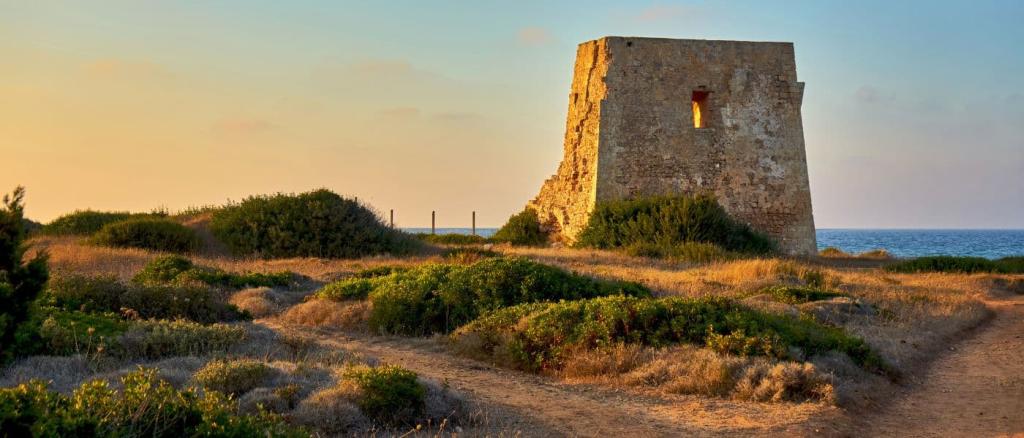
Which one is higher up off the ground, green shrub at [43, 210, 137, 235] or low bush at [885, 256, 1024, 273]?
green shrub at [43, 210, 137, 235]

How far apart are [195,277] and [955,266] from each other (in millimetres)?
18035

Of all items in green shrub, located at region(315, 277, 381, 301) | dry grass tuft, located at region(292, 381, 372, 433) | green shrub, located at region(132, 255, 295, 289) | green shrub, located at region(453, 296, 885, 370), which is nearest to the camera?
dry grass tuft, located at region(292, 381, 372, 433)

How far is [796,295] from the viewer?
41.1 feet

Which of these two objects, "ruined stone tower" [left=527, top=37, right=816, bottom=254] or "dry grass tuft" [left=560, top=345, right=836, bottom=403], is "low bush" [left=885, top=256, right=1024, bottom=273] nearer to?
"ruined stone tower" [left=527, top=37, right=816, bottom=254]

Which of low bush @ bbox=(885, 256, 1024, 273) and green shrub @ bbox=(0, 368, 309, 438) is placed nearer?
green shrub @ bbox=(0, 368, 309, 438)

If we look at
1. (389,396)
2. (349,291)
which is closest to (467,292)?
(349,291)

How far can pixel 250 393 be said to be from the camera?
634 cm

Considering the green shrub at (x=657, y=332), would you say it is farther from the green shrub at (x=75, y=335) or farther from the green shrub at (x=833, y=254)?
the green shrub at (x=833, y=254)

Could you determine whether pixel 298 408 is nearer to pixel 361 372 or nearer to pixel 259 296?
pixel 361 372

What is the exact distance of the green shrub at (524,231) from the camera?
2867cm

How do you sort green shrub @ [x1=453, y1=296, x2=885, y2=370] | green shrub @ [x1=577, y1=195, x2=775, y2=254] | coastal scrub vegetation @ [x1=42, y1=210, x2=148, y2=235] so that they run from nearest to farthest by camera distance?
green shrub @ [x1=453, y1=296, x2=885, y2=370] → green shrub @ [x1=577, y1=195, x2=775, y2=254] → coastal scrub vegetation @ [x1=42, y1=210, x2=148, y2=235]

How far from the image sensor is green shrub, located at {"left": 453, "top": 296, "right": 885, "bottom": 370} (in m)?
8.73

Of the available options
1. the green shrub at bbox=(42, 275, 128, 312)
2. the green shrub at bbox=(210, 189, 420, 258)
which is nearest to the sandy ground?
the green shrub at bbox=(42, 275, 128, 312)

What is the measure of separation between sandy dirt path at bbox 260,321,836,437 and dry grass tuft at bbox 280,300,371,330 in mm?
2842
